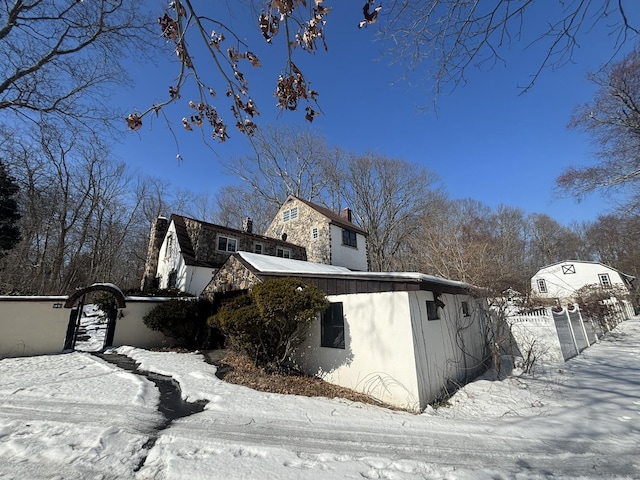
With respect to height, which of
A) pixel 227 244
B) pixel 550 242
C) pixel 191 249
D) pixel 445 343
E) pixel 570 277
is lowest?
pixel 445 343

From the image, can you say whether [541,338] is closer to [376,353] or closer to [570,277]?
[376,353]

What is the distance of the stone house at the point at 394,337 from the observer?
516 centimetres

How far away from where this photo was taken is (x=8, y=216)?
1503 cm

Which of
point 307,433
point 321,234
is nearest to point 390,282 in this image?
point 307,433

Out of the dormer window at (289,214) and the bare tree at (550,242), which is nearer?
the dormer window at (289,214)

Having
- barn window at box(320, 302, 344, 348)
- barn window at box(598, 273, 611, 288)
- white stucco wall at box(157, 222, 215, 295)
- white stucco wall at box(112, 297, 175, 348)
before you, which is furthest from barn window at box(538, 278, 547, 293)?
white stucco wall at box(112, 297, 175, 348)

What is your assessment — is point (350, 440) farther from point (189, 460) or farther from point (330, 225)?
point (330, 225)

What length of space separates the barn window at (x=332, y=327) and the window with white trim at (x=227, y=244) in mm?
11329

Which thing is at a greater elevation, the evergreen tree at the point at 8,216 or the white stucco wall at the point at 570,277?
the evergreen tree at the point at 8,216

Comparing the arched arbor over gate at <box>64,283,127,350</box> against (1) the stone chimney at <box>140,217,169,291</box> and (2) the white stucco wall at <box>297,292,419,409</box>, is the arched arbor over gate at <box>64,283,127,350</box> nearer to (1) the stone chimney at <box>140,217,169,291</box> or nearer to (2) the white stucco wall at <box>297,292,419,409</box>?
(2) the white stucco wall at <box>297,292,419,409</box>

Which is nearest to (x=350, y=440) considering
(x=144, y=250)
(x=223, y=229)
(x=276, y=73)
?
(x=276, y=73)

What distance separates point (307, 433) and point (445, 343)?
3.94 m

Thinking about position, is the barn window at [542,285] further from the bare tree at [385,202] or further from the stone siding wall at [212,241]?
the stone siding wall at [212,241]

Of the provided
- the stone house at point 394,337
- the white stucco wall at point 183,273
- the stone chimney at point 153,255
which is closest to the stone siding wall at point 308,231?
the white stucco wall at point 183,273
